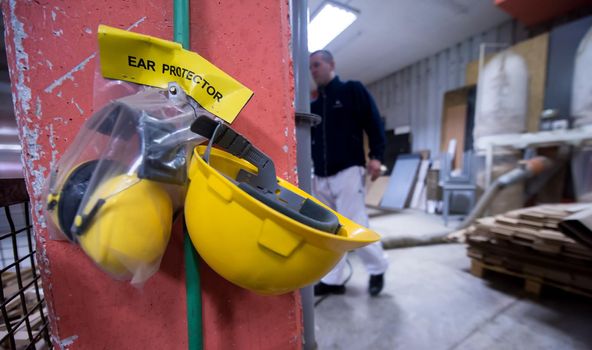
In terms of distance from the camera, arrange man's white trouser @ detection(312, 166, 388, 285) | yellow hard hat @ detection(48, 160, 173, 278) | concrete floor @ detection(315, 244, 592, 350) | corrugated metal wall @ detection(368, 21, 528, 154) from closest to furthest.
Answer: yellow hard hat @ detection(48, 160, 173, 278) → concrete floor @ detection(315, 244, 592, 350) → man's white trouser @ detection(312, 166, 388, 285) → corrugated metal wall @ detection(368, 21, 528, 154)

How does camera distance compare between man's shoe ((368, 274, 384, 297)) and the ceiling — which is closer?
man's shoe ((368, 274, 384, 297))

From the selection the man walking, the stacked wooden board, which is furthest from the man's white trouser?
the stacked wooden board

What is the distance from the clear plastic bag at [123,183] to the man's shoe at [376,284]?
1.25 m

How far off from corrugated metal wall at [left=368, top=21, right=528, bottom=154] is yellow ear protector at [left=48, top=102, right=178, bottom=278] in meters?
3.85

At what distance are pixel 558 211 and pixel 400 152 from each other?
3.08 meters

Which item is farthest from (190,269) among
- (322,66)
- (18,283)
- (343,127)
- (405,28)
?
(405,28)

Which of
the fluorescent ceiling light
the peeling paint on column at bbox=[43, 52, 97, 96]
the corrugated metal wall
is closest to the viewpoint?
the peeling paint on column at bbox=[43, 52, 97, 96]

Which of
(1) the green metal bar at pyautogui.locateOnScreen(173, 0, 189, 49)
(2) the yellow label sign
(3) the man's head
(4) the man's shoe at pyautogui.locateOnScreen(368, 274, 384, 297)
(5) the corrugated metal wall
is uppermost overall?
(5) the corrugated metal wall

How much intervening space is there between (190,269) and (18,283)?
0.40 m

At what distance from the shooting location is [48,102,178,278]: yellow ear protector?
228mm

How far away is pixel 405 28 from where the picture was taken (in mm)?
2826

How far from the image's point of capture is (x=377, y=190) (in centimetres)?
413

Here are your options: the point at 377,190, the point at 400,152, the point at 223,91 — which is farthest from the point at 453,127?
the point at 223,91

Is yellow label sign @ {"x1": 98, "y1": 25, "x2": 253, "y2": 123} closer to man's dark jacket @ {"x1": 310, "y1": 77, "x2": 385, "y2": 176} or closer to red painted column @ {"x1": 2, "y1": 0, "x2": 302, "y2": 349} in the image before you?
red painted column @ {"x1": 2, "y1": 0, "x2": 302, "y2": 349}
